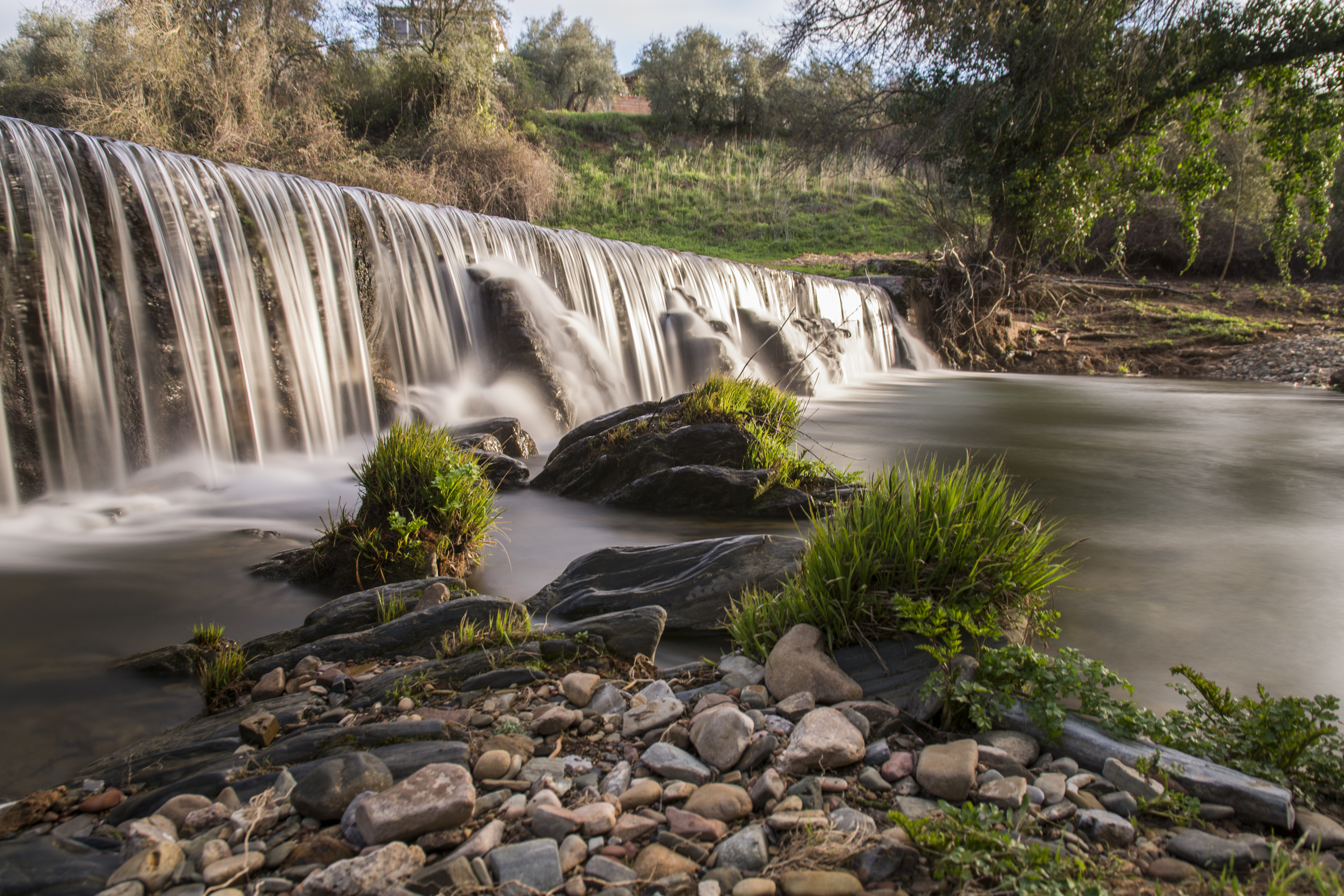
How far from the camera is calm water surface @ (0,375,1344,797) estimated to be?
305 centimetres

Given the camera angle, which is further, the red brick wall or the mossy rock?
the red brick wall

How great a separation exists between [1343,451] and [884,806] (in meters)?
10.6

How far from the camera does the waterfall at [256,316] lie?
5.90m

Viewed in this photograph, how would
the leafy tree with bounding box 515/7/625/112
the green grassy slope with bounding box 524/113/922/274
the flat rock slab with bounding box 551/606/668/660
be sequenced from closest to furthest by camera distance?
1. the flat rock slab with bounding box 551/606/668/660
2. the green grassy slope with bounding box 524/113/922/274
3. the leafy tree with bounding box 515/7/625/112

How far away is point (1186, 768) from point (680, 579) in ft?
7.22

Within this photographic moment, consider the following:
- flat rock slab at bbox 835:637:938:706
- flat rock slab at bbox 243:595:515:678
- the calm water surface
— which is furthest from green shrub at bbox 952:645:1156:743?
flat rock slab at bbox 243:595:515:678

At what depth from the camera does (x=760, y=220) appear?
3356 cm

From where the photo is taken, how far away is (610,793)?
78.2 inches

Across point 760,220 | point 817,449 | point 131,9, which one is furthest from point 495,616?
point 760,220

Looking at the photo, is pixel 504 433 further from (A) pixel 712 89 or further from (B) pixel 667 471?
(A) pixel 712 89

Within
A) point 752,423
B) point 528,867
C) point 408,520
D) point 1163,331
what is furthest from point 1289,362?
point 528,867

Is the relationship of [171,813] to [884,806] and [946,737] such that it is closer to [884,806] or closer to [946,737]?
[884,806]

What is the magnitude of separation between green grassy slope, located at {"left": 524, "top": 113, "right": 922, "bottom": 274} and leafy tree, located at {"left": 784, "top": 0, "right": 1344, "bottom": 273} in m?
→ 5.93

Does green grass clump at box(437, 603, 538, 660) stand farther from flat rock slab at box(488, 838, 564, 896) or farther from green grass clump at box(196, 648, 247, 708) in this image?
flat rock slab at box(488, 838, 564, 896)
